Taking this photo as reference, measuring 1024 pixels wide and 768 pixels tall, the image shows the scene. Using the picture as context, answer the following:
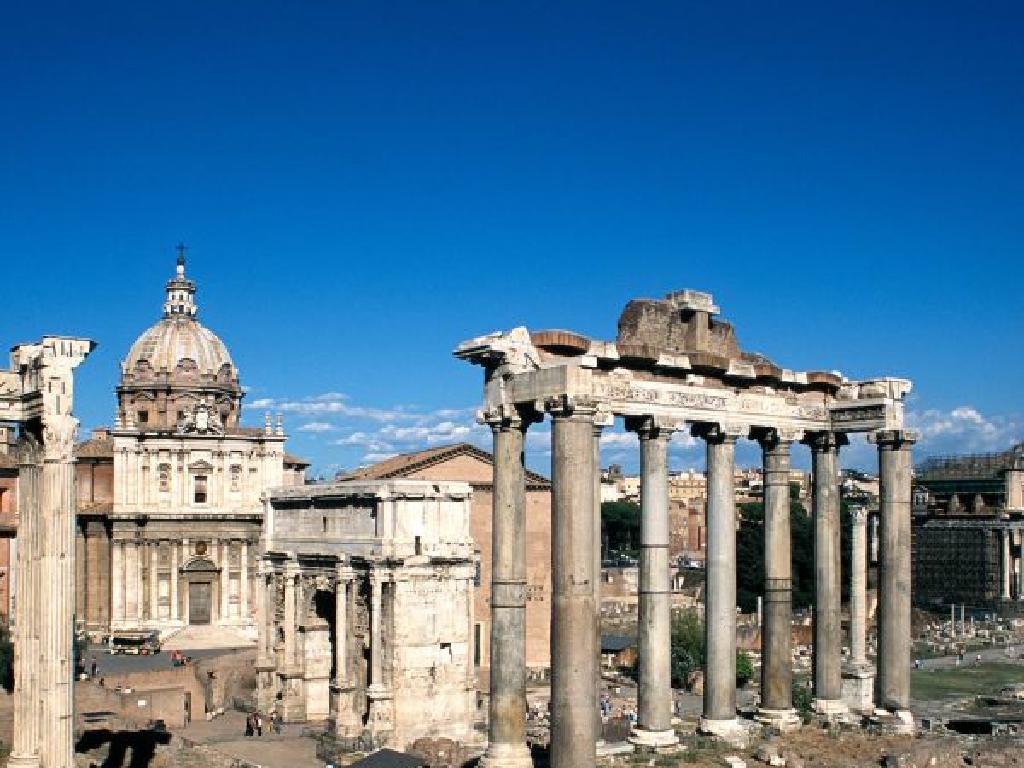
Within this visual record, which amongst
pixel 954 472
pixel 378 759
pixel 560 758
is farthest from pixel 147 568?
pixel 954 472

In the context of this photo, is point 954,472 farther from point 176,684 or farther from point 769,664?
point 769,664

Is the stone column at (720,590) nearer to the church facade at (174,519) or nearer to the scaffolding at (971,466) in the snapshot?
the church facade at (174,519)

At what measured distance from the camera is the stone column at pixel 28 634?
61.3 feet

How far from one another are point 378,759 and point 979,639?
162ft

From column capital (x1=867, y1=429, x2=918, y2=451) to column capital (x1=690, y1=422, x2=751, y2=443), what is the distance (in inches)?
105

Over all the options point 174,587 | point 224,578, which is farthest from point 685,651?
point 174,587

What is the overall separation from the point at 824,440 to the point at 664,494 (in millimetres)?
4304

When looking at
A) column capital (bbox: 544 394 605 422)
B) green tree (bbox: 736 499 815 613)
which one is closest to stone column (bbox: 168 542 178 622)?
green tree (bbox: 736 499 815 613)

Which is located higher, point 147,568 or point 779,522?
point 779,522

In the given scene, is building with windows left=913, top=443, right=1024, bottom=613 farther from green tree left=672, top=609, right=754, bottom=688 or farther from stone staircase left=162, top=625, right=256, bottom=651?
stone staircase left=162, top=625, right=256, bottom=651

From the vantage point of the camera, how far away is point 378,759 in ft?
102

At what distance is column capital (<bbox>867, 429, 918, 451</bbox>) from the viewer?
71.9 ft

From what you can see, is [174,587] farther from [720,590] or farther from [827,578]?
[720,590]

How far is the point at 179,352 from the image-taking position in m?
60.6
